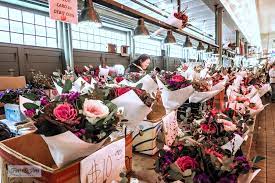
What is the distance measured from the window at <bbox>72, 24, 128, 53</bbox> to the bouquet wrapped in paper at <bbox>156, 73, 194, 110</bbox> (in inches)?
146

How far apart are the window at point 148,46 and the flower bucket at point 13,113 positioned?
18.4 feet

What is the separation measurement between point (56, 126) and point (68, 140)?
0.18 ft

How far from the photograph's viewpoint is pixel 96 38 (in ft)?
19.1

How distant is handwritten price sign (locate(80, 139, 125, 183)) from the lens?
28.6 inches

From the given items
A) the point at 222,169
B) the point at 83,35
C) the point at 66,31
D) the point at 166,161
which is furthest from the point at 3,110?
the point at 83,35

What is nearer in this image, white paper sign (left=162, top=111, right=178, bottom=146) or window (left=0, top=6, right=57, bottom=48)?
white paper sign (left=162, top=111, right=178, bottom=146)

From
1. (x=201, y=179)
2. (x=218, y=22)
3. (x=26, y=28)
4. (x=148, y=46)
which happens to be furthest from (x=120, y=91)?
(x=148, y=46)

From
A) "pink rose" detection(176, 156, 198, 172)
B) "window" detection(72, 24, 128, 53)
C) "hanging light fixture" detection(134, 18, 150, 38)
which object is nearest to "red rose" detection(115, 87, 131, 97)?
"pink rose" detection(176, 156, 198, 172)

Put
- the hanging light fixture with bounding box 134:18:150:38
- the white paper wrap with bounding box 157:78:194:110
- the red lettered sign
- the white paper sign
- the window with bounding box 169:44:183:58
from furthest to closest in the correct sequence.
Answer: the window with bounding box 169:44:183:58
the hanging light fixture with bounding box 134:18:150:38
the red lettered sign
the white paper wrap with bounding box 157:78:194:110
the white paper sign

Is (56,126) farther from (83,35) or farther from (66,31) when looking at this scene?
(83,35)

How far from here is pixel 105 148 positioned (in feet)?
2.58

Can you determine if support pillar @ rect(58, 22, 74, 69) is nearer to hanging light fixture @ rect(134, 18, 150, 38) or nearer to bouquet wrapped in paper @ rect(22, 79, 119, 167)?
hanging light fixture @ rect(134, 18, 150, 38)

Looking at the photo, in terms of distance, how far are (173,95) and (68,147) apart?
890mm

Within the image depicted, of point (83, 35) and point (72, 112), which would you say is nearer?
point (72, 112)
